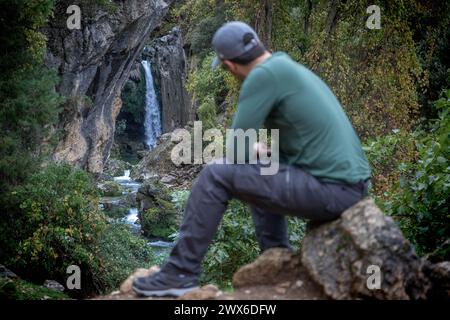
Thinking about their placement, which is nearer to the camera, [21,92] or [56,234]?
[56,234]

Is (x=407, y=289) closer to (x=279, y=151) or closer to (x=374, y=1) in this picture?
(x=279, y=151)

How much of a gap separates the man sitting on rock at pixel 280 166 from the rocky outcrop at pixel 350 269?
0.54 ft

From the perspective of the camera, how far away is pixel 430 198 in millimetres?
5723

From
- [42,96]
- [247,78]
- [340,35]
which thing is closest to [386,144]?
[340,35]

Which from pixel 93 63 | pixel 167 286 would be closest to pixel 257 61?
pixel 167 286

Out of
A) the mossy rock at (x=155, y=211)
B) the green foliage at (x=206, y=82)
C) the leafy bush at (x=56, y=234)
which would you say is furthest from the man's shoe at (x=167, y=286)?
the mossy rock at (x=155, y=211)

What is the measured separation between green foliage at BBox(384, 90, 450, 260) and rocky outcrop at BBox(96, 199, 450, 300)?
154cm

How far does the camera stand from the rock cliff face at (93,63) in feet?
64.6

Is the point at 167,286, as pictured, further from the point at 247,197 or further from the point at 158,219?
the point at 158,219

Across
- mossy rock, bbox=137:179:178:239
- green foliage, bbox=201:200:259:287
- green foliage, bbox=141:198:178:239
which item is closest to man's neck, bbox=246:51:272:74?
green foliage, bbox=201:200:259:287

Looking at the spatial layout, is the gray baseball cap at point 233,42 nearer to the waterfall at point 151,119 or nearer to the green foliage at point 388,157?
the green foliage at point 388,157

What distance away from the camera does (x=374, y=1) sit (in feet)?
33.5

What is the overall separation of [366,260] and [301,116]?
999 mm

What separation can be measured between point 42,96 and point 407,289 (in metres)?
10.6
